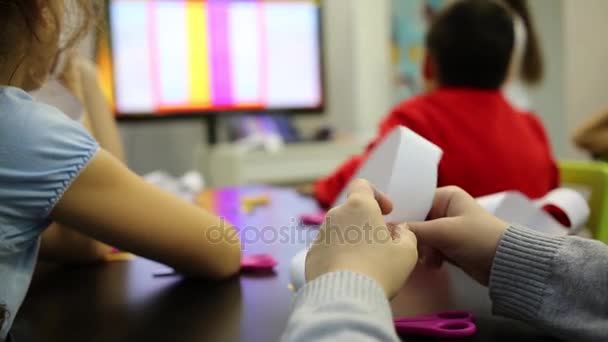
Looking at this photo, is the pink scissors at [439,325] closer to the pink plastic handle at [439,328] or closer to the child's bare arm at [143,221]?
the pink plastic handle at [439,328]

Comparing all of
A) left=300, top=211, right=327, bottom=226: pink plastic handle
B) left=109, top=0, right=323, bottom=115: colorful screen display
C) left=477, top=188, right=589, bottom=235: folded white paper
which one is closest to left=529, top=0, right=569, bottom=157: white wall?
left=109, top=0, right=323, bottom=115: colorful screen display

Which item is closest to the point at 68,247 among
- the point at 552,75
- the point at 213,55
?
the point at 213,55

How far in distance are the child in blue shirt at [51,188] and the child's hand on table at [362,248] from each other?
159 millimetres

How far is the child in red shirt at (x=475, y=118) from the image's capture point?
2.86 ft

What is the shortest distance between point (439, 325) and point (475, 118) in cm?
58

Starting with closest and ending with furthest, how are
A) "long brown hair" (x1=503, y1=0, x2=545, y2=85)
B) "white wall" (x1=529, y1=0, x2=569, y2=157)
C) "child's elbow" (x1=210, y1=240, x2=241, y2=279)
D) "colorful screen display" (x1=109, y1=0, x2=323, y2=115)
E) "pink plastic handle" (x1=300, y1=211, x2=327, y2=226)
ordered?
"child's elbow" (x1=210, y1=240, x2=241, y2=279) < "pink plastic handle" (x1=300, y1=211, x2=327, y2=226) < "long brown hair" (x1=503, y1=0, x2=545, y2=85) < "colorful screen display" (x1=109, y1=0, x2=323, y2=115) < "white wall" (x1=529, y1=0, x2=569, y2=157)

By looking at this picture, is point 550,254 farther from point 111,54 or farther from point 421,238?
point 111,54

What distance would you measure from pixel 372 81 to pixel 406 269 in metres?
2.12

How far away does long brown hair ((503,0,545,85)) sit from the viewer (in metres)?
1.15

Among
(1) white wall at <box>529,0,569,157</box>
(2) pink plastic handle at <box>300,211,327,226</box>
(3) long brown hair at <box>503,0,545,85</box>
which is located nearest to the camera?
(2) pink plastic handle at <box>300,211,327,226</box>

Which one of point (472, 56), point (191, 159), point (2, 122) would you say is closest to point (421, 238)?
point (2, 122)

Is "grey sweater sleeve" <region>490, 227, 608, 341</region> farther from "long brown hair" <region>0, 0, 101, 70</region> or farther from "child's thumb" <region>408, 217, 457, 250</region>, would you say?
"long brown hair" <region>0, 0, 101, 70</region>

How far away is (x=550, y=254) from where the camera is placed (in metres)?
0.39

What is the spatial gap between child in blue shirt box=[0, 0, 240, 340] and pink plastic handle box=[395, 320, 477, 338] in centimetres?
20
